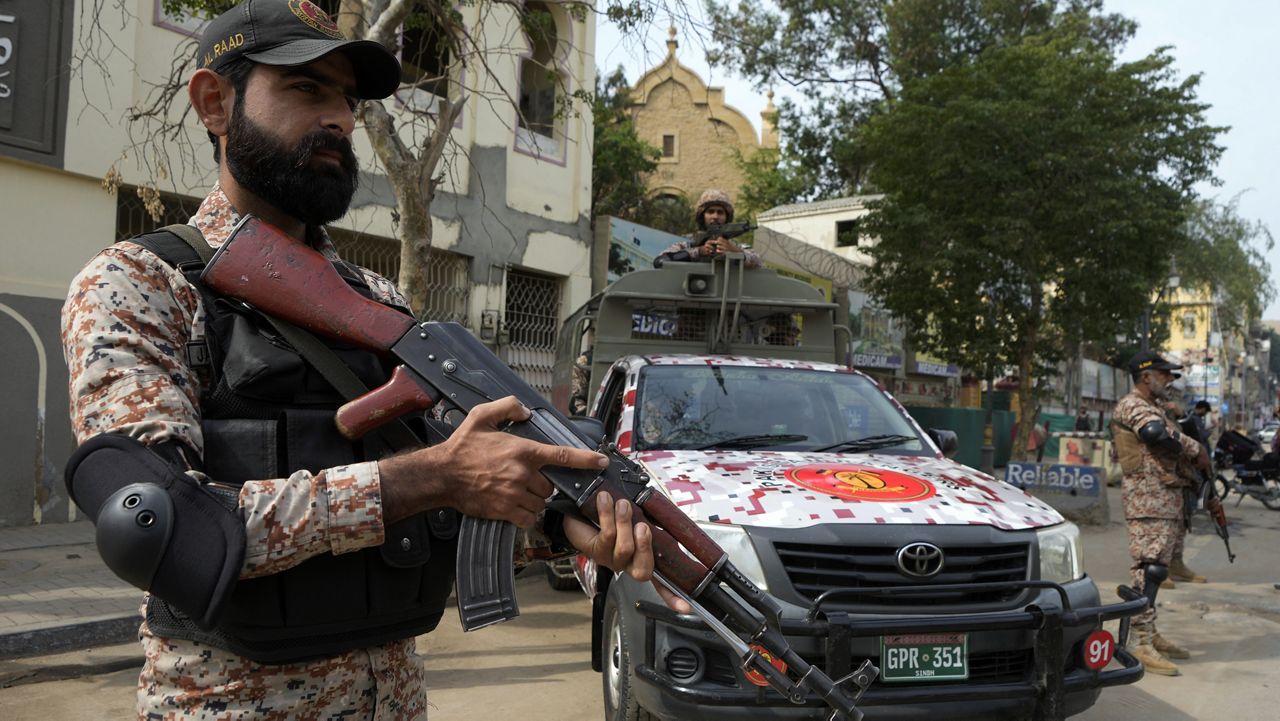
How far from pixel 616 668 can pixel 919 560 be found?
4.30ft

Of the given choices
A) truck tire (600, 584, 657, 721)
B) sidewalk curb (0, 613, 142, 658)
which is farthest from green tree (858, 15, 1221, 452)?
sidewalk curb (0, 613, 142, 658)

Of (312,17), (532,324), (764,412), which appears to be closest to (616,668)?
(764,412)

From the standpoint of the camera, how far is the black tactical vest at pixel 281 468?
128 centimetres

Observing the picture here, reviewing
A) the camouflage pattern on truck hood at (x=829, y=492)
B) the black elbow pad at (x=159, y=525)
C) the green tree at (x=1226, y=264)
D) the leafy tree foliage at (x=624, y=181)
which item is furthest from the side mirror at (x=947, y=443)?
the green tree at (x=1226, y=264)

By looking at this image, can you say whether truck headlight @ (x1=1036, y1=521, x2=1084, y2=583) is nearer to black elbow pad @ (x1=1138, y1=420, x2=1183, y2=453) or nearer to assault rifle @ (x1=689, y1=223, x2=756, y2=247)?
black elbow pad @ (x1=1138, y1=420, x2=1183, y2=453)

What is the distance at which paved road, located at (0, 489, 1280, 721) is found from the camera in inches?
157

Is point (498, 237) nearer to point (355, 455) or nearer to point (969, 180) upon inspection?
point (969, 180)

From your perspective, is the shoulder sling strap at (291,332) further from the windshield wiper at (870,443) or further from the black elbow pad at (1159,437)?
the black elbow pad at (1159,437)

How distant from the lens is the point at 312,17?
1518mm

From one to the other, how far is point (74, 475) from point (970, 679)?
2.79 m

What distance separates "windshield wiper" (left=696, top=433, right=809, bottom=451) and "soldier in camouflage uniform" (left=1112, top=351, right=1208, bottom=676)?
2.46 metres

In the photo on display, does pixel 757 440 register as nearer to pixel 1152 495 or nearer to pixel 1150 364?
pixel 1152 495

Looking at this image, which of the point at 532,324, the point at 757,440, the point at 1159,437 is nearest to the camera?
the point at 757,440

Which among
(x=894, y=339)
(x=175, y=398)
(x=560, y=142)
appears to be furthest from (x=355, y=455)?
(x=894, y=339)
